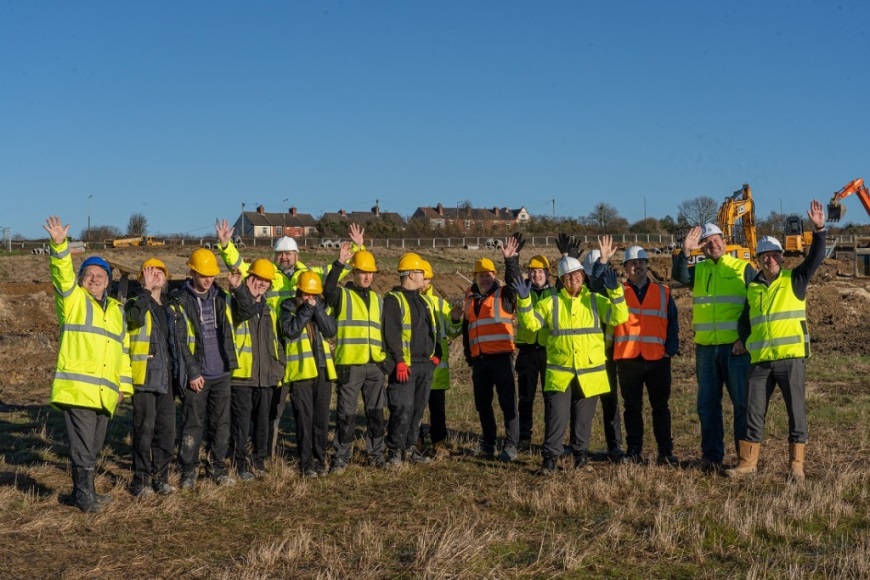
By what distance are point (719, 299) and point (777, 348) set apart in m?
0.79

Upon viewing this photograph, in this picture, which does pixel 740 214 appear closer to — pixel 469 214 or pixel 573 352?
pixel 573 352

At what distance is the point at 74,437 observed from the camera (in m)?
7.81

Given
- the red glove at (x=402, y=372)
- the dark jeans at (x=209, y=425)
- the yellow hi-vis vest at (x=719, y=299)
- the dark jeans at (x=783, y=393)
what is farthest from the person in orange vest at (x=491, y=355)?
the dark jeans at (x=209, y=425)

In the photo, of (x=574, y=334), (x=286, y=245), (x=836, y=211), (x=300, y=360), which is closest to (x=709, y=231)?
(x=574, y=334)

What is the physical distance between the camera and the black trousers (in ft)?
27.3

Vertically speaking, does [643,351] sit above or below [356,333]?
below

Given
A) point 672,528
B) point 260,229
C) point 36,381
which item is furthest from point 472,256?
point 260,229

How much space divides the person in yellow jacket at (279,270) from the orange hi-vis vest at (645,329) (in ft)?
9.25

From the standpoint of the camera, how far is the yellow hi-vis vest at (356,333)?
31.0 feet

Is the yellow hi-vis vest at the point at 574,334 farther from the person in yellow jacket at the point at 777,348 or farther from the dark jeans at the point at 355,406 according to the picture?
the dark jeans at the point at 355,406

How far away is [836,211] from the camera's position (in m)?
30.6

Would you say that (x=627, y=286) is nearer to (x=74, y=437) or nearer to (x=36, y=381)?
(x=74, y=437)

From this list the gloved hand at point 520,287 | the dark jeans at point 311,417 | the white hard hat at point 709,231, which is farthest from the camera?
the dark jeans at point 311,417

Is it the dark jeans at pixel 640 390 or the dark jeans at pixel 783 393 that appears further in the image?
the dark jeans at pixel 640 390
